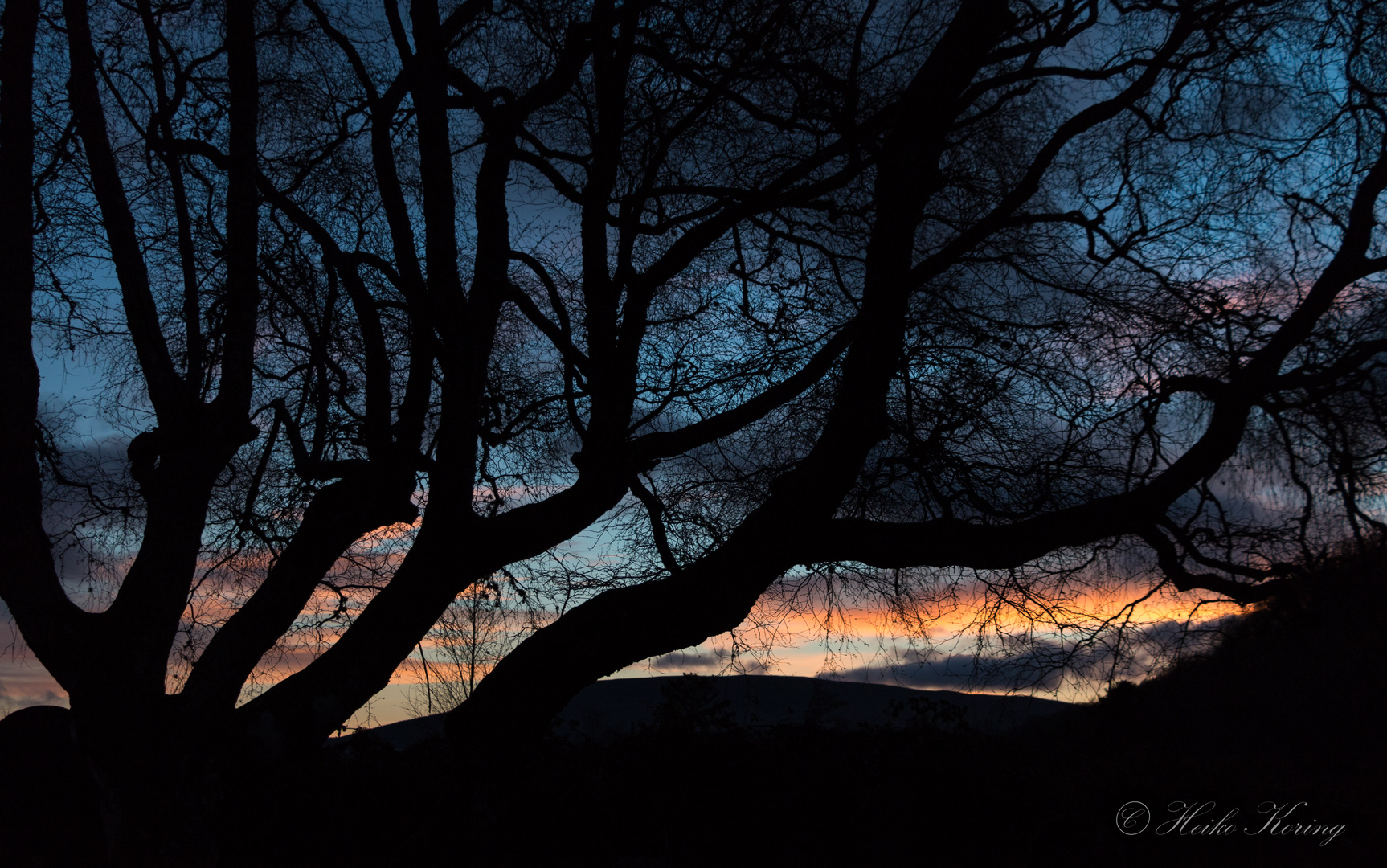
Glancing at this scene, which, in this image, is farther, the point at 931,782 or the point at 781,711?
the point at 781,711

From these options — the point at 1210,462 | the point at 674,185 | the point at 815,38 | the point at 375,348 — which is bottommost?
the point at 1210,462

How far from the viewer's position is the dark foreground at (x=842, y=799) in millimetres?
4688

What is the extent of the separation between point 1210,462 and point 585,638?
3740mm

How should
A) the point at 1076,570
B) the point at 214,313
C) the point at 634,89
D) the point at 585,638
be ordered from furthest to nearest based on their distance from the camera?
the point at 214,313 → the point at 634,89 → the point at 1076,570 → the point at 585,638

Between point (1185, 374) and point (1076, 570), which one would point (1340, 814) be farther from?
point (1185, 374)

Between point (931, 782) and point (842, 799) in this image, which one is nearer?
point (842, 799)

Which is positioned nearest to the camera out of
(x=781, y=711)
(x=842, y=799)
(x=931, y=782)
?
(x=842, y=799)

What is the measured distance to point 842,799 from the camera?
5.29m

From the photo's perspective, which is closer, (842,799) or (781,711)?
(842,799)

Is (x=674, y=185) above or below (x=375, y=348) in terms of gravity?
above

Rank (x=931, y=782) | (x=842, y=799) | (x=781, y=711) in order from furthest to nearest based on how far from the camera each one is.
Result: (x=781, y=711)
(x=931, y=782)
(x=842, y=799)

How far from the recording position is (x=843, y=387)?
4625mm

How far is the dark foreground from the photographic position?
15.4ft

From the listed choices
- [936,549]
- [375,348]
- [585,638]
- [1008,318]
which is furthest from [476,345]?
[1008,318]
